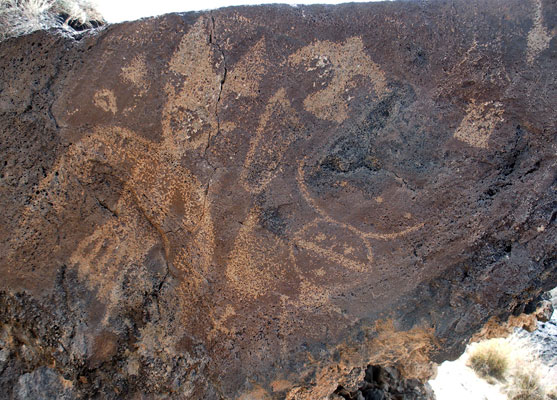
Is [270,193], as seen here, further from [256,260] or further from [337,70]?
[337,70]

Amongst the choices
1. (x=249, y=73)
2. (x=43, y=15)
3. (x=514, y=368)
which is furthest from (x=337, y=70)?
(x=514, y=368)

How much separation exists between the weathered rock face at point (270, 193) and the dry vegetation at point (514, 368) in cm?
244

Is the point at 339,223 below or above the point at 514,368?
above

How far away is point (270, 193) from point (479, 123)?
0.77 metres

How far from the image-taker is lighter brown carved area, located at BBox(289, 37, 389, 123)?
1.59 m

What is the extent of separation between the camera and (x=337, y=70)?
1604 millimetres

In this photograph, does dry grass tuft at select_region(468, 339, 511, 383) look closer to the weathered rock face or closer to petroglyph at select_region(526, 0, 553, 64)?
the weathered rock face

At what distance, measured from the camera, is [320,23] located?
1597 millimetres

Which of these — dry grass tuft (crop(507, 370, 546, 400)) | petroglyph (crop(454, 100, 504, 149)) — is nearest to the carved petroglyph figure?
petroglyph (crop(454, 100, 504, 149))

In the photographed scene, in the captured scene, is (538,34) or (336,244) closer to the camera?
(538,34)

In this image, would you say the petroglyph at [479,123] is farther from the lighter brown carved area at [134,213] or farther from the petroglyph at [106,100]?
A: the petroglyph at [106,100]

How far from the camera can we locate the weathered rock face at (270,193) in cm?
159

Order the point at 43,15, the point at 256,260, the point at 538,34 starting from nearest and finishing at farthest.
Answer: the point at 538,34 → the point at 256,260 → the point at 43,15

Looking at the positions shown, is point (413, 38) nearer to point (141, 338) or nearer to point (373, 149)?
point (373, 149)
